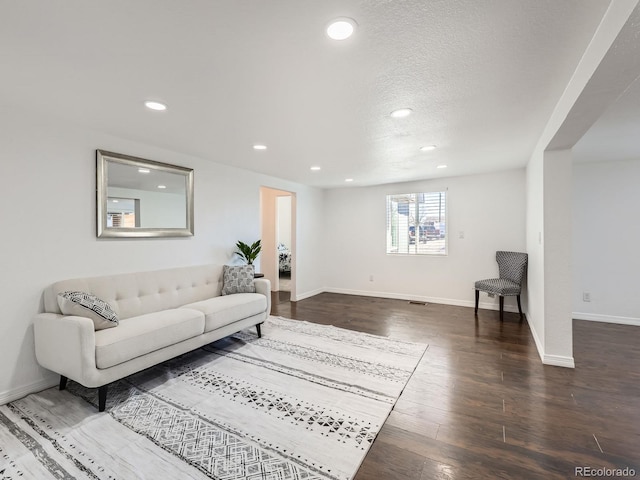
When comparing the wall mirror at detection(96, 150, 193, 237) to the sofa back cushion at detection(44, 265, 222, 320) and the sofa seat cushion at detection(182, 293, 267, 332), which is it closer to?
the sofa back cushion at detection(44, 265, 222, 320)

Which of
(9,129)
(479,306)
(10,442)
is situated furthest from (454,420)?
(9,129)

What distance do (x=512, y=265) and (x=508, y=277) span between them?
200mm

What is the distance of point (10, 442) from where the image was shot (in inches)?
73.5

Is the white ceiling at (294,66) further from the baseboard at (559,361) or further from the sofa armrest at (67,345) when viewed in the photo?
the baseboard at (559,361)

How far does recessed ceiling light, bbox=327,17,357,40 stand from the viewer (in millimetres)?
1348

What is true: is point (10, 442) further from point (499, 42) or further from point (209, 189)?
point (499, 42)

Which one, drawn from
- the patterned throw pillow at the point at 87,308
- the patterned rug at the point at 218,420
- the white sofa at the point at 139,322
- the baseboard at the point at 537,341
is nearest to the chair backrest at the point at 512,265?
the baseboard at the point at 537,341

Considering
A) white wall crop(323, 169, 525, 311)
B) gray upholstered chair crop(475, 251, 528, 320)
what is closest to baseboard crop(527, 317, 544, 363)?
gray upholstered chair crop(475, 251, 528, 320)

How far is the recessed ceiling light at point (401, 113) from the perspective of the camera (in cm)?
237

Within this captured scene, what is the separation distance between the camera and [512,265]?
4.54m

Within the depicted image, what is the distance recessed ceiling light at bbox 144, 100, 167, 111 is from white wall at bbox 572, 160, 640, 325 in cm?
532

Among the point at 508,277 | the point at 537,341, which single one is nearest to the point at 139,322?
the point at 537,341

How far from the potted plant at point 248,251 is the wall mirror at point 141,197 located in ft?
2.65

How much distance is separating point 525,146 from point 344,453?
3614 mm
